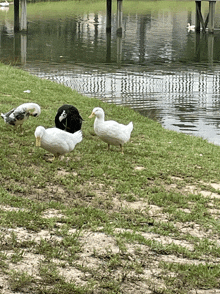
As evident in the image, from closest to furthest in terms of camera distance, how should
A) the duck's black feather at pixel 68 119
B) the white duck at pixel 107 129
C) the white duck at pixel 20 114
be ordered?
the white duck at pixel 107 129
the duck's black feather at pixel 68 119
the white duck at pixel 20 114

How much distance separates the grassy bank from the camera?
15.0ft

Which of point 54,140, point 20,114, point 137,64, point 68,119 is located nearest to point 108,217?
point 54,140

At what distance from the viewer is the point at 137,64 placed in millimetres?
25016

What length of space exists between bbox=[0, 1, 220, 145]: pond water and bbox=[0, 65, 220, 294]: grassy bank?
5.04 metres

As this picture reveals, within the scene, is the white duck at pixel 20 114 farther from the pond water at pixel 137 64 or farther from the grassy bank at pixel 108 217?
the pond water at pixel 137 64

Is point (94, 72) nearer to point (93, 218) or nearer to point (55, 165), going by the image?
point (55, 165)

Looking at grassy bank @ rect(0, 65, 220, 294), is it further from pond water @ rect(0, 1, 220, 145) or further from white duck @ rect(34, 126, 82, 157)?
pond water @ rect(0, 1, 220, 145)

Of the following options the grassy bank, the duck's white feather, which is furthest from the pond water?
the duck's white feather

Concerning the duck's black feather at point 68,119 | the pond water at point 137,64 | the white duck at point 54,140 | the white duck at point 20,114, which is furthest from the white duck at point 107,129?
the pond water at point 137,64

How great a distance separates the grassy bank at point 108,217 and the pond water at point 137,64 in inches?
198

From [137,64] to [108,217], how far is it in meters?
19.7

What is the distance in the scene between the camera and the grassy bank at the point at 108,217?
4.58 metres

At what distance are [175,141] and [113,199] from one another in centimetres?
489

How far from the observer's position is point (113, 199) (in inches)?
270
